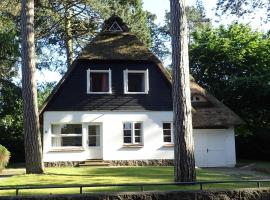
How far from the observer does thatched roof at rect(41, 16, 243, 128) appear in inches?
1054

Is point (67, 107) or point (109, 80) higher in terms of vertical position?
point (109, 80)

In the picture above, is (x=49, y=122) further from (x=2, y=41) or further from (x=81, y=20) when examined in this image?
(x=81, y=20)

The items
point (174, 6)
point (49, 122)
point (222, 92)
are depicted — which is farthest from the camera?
point (222, 92)

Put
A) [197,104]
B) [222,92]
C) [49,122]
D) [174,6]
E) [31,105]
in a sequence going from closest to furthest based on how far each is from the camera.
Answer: [174,6], [31,105], [49,122], [197,104], [222,92]

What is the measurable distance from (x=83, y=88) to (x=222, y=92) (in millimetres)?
12403

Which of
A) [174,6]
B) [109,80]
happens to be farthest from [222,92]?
[174,6]

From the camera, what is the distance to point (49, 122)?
83.9 ft

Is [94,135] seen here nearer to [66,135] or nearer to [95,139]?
[95,139]

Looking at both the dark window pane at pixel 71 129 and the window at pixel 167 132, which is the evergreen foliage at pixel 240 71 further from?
the dark window pane at pixel 71 129

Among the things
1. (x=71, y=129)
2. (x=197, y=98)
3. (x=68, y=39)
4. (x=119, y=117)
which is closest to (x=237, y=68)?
(x=197, y=98)

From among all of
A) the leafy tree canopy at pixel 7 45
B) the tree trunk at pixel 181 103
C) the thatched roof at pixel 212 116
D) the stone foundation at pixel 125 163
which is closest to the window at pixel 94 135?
the stone foundation at pixel 125 163

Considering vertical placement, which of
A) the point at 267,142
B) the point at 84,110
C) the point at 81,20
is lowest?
the point at 267,142

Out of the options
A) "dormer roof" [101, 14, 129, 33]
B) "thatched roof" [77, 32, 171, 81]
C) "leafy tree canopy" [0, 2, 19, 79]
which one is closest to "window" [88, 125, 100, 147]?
"thatched roof" [77, 32, 171, 81]

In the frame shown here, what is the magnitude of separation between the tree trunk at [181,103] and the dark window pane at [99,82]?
517 inches
